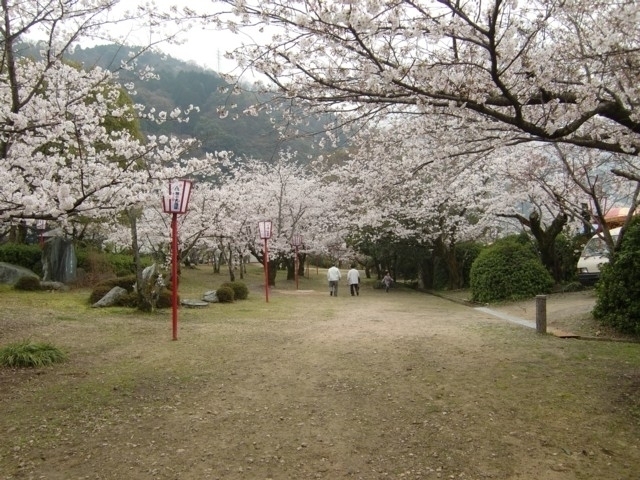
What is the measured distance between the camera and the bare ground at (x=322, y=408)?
3.26m

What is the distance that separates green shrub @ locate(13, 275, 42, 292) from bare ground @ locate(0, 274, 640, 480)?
746 centimetres

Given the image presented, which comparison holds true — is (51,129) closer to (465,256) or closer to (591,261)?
(591,261)

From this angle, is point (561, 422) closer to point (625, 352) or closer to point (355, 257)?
point (625, 352)

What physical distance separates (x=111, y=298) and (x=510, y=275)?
36.3 ft

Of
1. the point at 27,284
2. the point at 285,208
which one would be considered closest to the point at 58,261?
the point at 27,284

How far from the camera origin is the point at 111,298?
37.2 ft

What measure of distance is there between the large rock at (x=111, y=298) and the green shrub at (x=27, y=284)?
14.4 ft

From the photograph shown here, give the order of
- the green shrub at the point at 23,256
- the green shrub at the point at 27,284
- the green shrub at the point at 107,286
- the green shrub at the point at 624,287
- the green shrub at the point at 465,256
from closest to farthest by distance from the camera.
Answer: the green shrub at the point at 624,287 → the green shrub at the point at 107,286 → the green shrub at the point at 27,284 → the green shrub at the point at 23,256 → the green shrub at the point at 465,256

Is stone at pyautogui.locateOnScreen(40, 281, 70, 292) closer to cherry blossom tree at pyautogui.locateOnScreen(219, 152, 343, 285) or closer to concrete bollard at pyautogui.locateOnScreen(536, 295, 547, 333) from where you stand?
cherry blossom tree at pyautogui.locateOnScreen(219, 152, 343, 285)

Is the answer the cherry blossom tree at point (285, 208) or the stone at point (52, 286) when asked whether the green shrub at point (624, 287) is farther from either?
the cherry blossom tree at point (285, 208)

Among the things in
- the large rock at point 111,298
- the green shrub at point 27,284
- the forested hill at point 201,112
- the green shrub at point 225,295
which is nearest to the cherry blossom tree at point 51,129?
the large rock at point 111,298

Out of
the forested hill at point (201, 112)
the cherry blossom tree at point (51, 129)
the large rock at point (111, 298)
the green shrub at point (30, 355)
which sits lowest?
the green shrub at point (30, 355)

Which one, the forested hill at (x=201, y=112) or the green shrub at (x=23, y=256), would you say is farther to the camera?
the forested hill at (x=201, y=112)

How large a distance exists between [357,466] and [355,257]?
90.1 ft
